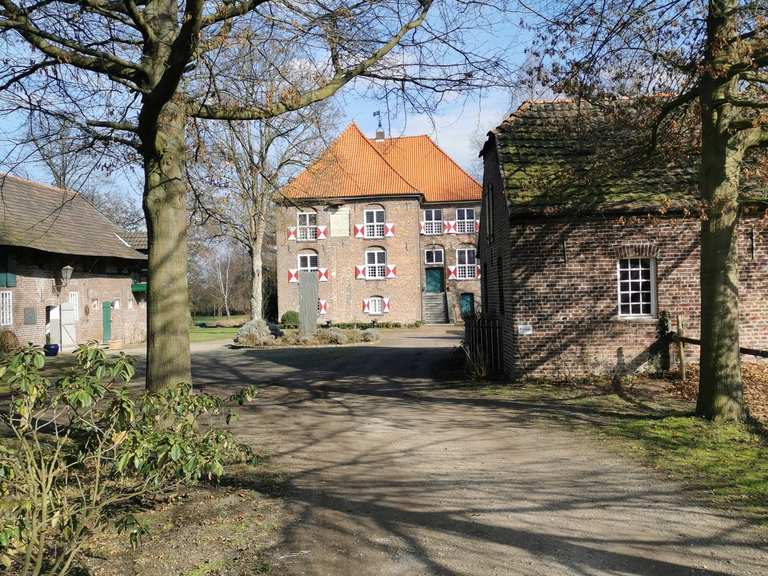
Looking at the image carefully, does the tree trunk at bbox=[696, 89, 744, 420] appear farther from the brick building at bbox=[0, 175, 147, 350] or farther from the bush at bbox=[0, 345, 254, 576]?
the brick building at bbox=[0, 175, 147, 350]

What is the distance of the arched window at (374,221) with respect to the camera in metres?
41.3

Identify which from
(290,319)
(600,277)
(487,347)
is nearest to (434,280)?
(290,319)

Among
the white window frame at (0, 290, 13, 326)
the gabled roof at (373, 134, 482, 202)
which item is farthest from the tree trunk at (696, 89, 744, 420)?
the gabled roof at (373, 134, 482, 202)

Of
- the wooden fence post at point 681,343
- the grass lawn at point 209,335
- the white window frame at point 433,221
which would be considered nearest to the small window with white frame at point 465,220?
the white window frame at point 433,221

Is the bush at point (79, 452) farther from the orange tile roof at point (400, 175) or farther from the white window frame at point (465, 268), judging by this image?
the white window frame at point (465, 268)

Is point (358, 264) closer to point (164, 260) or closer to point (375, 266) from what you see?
point (375, 266)

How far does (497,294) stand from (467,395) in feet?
13.0

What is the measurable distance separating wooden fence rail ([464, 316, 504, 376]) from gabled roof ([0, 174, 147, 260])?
14466 millimetres

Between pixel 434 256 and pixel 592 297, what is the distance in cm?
3109

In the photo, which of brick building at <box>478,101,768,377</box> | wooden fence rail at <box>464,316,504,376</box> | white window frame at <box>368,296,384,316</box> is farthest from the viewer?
white window frame at <box>368,296,384,316</box>

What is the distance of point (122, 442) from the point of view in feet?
13.6

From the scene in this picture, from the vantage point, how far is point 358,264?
41281 millimetres

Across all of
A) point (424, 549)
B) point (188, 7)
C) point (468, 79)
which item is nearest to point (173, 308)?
point (188, 7)

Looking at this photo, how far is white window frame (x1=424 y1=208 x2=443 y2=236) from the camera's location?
1730 inches
